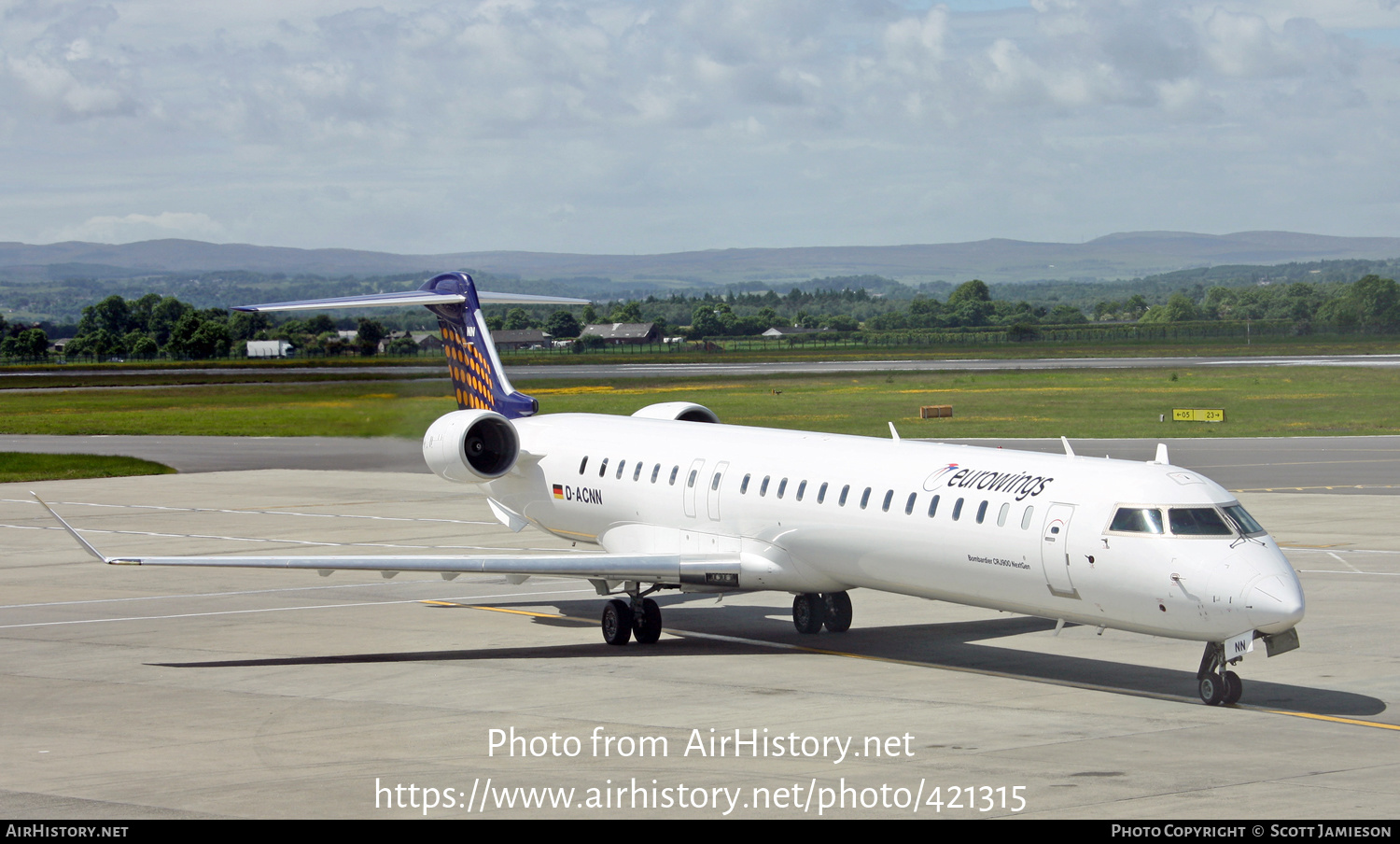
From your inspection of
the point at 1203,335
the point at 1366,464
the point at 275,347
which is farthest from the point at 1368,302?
the point at 1366,464

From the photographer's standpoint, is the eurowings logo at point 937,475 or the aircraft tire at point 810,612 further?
the aircraft tire at point 810,612

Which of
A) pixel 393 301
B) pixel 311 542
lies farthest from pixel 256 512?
pixel 393 301

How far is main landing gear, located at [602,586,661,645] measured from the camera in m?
23.0

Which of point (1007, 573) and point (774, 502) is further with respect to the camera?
point (774, 502)

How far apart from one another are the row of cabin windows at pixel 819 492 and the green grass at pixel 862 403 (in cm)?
2118

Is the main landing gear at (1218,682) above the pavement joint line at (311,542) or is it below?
above

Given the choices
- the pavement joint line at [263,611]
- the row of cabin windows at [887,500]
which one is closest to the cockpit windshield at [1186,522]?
the row of cabin windows at [887,500]

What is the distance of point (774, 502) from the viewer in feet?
72.7

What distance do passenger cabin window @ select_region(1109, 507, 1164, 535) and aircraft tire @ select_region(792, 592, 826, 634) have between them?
6.92m

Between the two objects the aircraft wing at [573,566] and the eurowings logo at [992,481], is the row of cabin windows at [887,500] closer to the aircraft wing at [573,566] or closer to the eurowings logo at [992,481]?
the eurowings logo at [992,481]

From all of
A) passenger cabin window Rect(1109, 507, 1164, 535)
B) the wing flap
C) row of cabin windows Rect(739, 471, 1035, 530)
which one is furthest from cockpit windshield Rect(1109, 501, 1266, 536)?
the wing flap

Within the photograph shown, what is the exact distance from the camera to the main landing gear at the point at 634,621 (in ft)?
75.6
